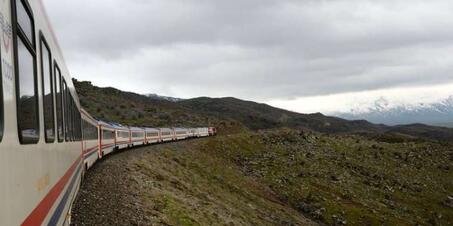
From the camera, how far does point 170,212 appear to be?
22.3 meters

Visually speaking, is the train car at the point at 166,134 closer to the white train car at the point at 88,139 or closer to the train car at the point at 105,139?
the train car at the point at 105,139

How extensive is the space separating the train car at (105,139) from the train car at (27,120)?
2532 cm

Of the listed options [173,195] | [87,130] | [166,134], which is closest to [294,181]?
[166,134]

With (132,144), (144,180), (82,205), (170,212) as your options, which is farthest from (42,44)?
(132,144)

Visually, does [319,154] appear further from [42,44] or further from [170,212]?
[42,44]

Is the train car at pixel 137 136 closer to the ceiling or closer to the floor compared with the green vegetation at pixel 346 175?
closer to the ceiling

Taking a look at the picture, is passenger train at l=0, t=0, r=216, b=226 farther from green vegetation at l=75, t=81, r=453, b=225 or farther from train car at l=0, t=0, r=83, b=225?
green vegetation at l=75, t=81, r=453, b=225

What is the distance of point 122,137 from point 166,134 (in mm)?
23633

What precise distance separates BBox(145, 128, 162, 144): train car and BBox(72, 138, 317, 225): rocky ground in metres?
6.70

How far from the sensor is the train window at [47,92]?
7324 millimetres

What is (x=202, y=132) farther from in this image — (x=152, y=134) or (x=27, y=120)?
(x=27, y=120)

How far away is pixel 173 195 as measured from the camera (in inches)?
1058

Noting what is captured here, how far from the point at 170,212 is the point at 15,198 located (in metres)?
17.8

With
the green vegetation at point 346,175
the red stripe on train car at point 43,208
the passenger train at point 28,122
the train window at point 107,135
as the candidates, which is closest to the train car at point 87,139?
the train window at point 107,135
